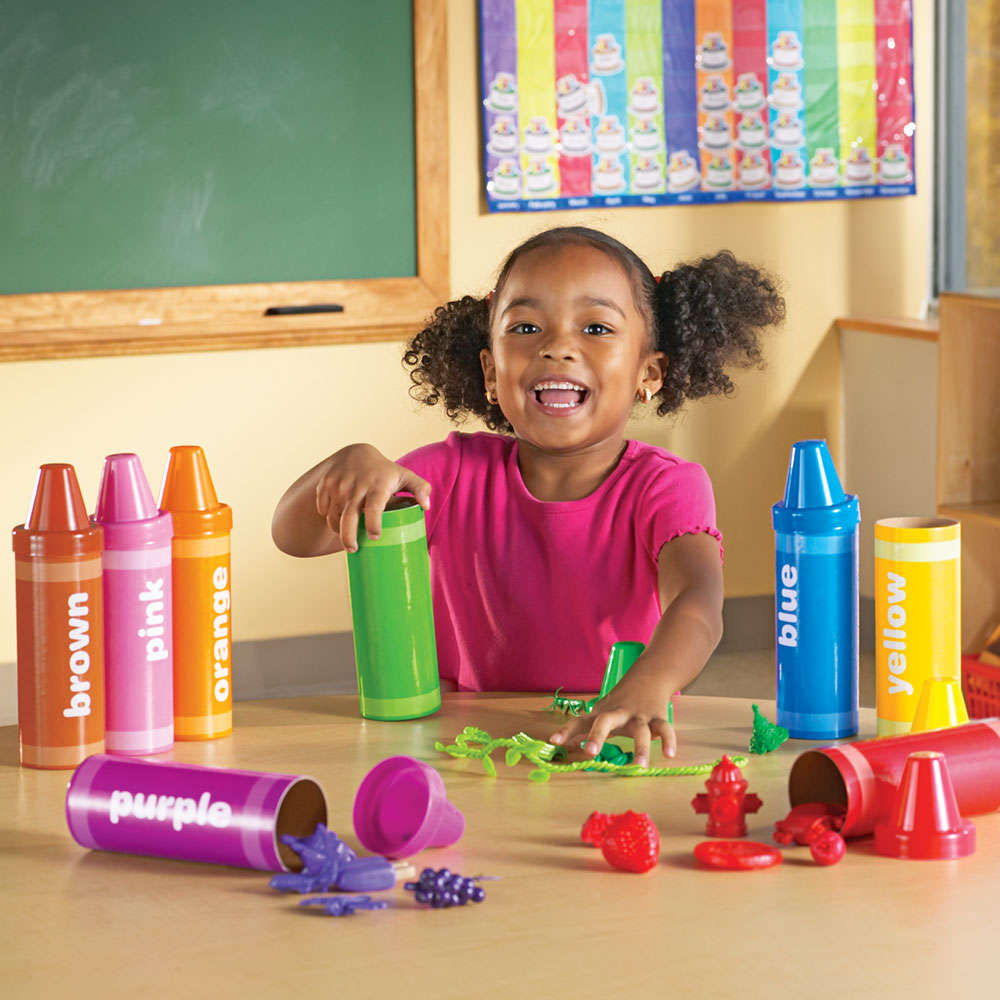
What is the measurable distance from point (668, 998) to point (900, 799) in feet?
0.81

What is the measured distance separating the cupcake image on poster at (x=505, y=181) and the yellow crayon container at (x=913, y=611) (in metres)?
2.36

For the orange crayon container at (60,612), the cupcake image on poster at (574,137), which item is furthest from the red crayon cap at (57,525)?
the cupcake image on poster at (574,137)

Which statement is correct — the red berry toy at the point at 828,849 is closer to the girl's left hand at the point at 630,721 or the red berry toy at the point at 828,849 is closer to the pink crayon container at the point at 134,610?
the girl's left hand at the point at 630,721

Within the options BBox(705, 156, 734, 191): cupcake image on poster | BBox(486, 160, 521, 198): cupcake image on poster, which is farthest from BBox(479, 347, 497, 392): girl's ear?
BBox(705, 156, 734, 191): cupcake image on poster

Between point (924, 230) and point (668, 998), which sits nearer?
point (668, 998)

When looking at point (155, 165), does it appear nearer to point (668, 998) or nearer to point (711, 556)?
point (711, 556)

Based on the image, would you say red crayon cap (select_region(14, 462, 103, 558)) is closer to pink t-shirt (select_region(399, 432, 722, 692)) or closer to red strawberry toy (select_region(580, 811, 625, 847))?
red strawberry toy (select_region(580, 811, 625, 847))

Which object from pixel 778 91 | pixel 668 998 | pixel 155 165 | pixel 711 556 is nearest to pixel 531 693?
pixel 711 556

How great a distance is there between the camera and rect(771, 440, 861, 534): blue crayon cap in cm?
111

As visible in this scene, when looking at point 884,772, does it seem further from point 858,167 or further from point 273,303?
point 858,167

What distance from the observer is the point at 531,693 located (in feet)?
4.24

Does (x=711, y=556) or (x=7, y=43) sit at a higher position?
(x=7, y=43)

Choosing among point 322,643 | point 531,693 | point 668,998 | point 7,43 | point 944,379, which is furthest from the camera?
point 322,643

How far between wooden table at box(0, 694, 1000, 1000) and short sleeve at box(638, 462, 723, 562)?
0.45 metres
